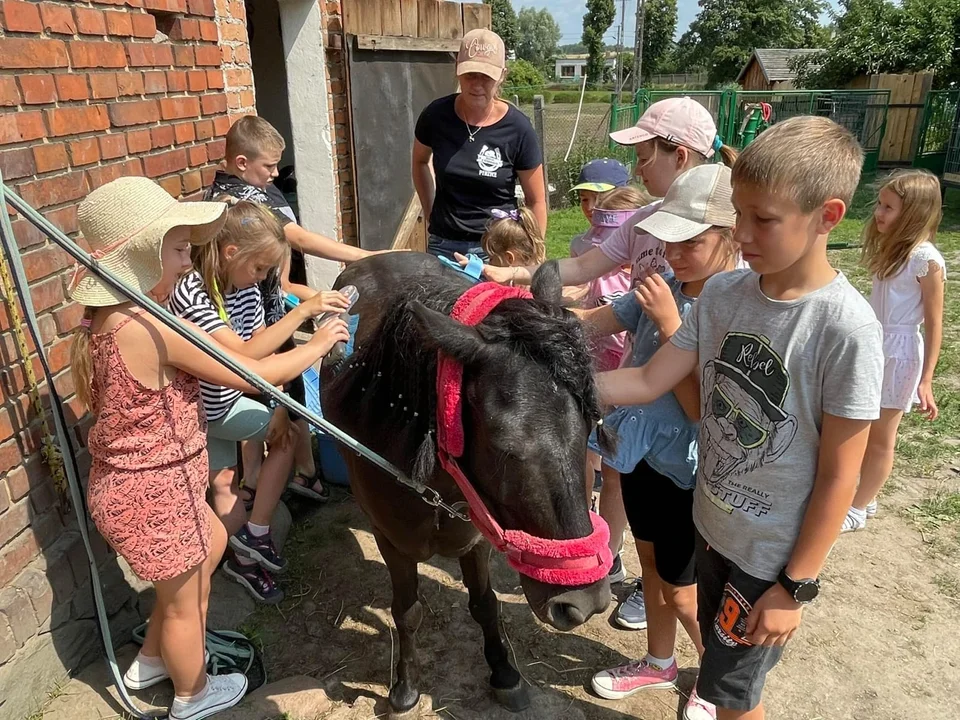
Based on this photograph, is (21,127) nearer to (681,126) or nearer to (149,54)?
(149,54)

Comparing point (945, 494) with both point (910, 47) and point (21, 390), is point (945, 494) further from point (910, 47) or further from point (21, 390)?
point (910, 47)

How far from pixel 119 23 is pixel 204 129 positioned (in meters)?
0.75

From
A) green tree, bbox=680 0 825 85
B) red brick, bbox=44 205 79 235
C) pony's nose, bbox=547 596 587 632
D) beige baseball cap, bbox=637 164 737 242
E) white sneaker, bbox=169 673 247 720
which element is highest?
green tree, bbox=680 0 825 85

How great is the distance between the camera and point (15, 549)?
2.29 m

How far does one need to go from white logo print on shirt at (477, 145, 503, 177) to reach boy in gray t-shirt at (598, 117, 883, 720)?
233 centimetres

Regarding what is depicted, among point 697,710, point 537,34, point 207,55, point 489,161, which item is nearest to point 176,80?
point 207,55

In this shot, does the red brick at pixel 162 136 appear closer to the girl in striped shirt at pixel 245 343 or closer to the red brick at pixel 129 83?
the red brick at pixel 129 83

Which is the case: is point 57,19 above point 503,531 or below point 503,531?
above

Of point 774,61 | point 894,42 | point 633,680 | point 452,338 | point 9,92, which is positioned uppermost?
point 774,61

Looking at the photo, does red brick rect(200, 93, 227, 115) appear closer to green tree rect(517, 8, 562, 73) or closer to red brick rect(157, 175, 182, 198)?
red brick rect(157, 175, 182, 198)

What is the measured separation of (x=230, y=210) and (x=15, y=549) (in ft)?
4.65

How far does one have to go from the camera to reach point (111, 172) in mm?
2768

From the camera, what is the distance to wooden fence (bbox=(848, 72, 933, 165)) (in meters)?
15.9

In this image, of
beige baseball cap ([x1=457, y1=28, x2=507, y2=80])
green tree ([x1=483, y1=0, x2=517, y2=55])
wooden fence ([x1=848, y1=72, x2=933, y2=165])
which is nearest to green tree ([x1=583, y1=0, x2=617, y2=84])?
green tree ([x1=483, y1=0, x2=517, y2=55])
